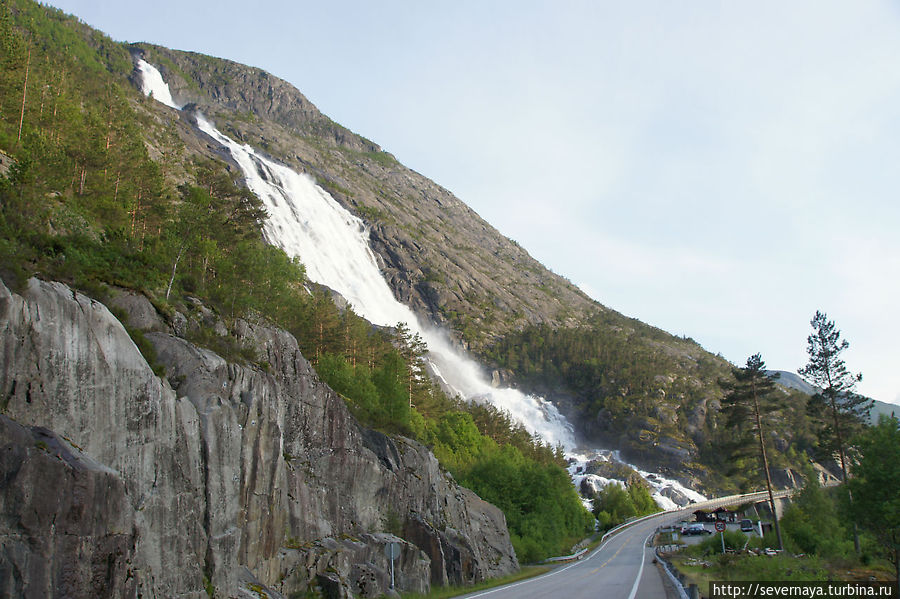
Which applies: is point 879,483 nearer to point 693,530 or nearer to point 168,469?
point 168,469

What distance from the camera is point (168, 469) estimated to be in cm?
1444

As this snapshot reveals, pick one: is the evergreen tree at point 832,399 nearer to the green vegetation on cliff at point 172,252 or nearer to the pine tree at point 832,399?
the pine tree at point 832,399

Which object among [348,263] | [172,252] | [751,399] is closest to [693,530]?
[751,399]

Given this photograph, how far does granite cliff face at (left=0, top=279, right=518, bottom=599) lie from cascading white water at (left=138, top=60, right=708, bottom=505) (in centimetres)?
10100

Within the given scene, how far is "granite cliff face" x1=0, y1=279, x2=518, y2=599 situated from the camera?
406 inches

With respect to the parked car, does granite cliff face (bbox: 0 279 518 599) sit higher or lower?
higher

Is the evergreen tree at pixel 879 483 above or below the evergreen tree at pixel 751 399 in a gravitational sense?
below

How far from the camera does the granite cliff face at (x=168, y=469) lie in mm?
10305

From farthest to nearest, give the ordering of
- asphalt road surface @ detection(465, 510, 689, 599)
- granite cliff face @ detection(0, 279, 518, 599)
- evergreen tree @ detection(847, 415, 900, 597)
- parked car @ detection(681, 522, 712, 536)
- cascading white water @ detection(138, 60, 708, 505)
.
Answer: cascading white water @ detection(138, 60, 708, 505), parked car @ detection(681, 522, 712, 536), evergreen tree @ detection(847, 415, 900, 597), asphalt road surface @ detection(465, 510, 689, 599), granite cliff face @ detection(0, 279, 518, 599)

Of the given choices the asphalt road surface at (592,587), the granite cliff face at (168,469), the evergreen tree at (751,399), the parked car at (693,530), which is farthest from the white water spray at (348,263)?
the asphalt road surface at (592,587)

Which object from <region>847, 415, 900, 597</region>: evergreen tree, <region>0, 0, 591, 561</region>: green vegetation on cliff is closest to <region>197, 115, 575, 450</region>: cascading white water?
<region>0, 0, 591, 561</region>: green vegetation on cliff

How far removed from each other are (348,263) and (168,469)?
140 m

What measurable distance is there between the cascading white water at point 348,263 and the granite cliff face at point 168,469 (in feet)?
331

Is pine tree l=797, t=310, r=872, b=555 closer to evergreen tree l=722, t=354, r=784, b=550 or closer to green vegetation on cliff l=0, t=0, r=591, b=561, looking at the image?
evergreen tree l=722, t=354, r=784, b=550
